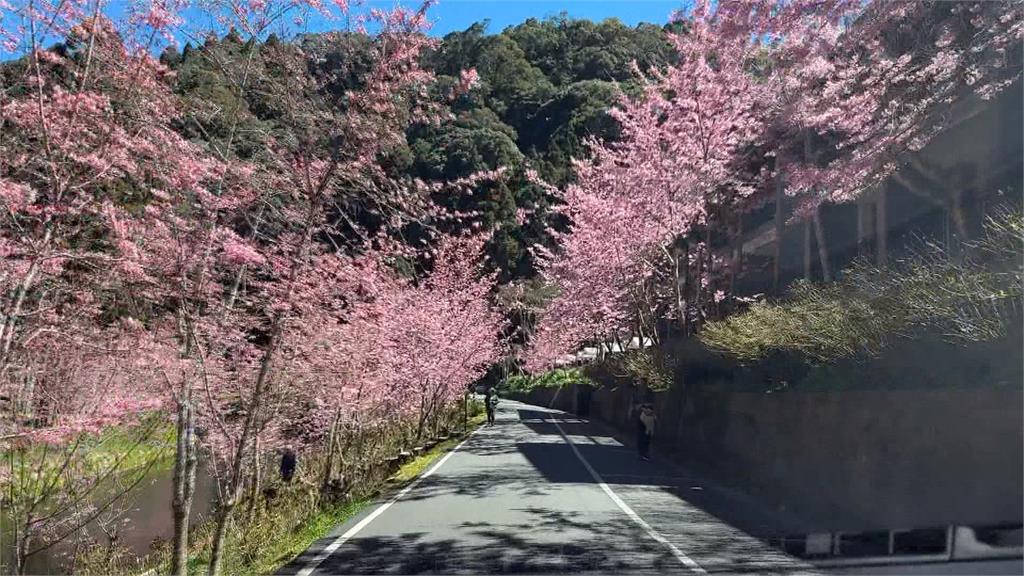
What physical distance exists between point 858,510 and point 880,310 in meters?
2.71

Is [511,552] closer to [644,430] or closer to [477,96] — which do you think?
[477,96]

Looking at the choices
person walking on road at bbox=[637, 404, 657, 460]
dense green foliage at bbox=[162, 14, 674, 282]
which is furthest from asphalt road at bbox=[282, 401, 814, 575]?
dense green foliage at bbox=[162, 14, 674, 282]

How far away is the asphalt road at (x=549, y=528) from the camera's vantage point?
28.4 ft

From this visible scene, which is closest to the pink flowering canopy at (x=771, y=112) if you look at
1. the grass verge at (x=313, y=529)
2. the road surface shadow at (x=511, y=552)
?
the road surface shadow at (x=511, y=552)

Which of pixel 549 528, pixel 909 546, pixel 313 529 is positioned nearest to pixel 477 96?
pixel 549 528

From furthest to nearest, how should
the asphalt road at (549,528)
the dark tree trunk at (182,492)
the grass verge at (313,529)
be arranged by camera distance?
the grass verge at (313,529) → the asphalt road at (549,528) → the dark tree trunk at (182,492)

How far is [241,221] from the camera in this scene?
950 centimetres

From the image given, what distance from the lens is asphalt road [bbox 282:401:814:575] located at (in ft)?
28.4

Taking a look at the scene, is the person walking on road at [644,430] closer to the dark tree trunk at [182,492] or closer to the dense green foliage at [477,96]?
the dense green foliage at [477,96]

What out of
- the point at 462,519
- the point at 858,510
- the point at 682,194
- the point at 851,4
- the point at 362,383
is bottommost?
the point at 462,519

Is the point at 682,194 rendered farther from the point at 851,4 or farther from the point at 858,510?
the point at 858,510

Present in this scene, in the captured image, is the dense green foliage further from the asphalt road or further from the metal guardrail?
the metal guardrail

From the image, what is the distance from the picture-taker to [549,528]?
10.8m

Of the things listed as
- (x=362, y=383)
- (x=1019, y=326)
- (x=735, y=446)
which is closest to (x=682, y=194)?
(x=735, y=446)
